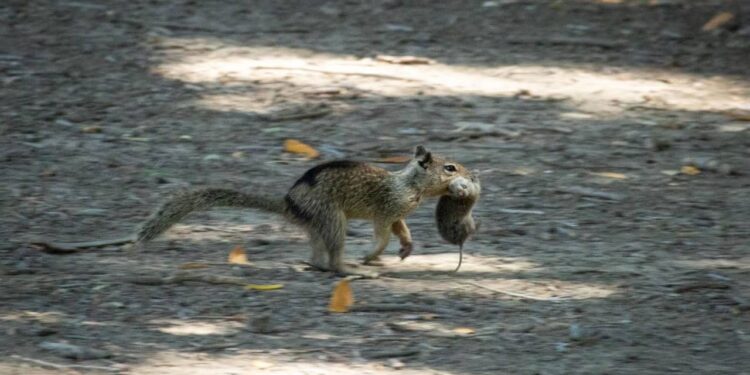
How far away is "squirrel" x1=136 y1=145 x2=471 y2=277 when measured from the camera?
20.1ft

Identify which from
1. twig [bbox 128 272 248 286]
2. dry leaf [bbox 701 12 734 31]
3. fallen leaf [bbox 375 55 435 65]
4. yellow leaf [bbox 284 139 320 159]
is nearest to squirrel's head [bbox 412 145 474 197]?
twig [bbox 128 272 248 286]

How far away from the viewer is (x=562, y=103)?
9.59 m

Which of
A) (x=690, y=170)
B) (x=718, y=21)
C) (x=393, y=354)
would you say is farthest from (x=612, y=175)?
(x=718, y=21)

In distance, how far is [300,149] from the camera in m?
8.53

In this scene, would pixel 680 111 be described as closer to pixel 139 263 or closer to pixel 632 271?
pixel 632 271

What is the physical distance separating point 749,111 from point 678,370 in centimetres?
481

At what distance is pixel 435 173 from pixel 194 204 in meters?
1.12

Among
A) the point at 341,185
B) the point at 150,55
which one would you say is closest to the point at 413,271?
the point at 341,185

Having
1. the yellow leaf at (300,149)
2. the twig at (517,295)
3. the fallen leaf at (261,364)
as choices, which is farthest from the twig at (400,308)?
the yellow leaf at (300,149)

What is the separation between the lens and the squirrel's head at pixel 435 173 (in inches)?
247

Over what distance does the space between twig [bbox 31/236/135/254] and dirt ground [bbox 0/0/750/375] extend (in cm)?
4

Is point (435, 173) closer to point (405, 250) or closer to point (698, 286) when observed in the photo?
point (405, 250)

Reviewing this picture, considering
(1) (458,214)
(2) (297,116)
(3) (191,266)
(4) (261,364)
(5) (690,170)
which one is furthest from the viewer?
(2) (297,116)

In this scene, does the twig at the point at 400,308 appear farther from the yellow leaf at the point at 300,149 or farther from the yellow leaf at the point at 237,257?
the yellow leaf at the point at 300,149
